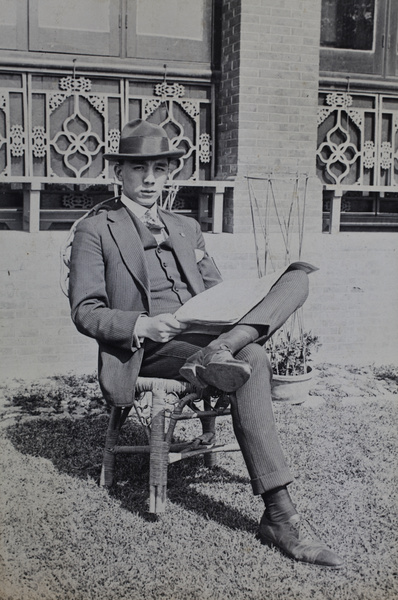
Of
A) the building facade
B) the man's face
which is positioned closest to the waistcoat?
the man's face

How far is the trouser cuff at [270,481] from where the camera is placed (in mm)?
2961

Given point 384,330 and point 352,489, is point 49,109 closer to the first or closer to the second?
point 384,330

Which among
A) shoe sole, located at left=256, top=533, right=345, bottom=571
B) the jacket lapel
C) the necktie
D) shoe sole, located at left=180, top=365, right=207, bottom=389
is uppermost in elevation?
the necktie

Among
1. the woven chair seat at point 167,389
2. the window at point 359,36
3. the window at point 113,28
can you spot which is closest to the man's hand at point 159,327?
the woven chair seat at point 167,389

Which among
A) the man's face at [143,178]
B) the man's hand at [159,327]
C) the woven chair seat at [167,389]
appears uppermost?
the man's face at [143,178]

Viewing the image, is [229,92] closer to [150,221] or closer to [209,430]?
[150,221]

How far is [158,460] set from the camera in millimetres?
3307

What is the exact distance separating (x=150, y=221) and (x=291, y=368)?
2108mm

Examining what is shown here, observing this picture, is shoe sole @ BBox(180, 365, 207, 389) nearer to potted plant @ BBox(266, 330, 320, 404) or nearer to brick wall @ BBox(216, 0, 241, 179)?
potted plant @ BBox(266, 330, 320, 404)

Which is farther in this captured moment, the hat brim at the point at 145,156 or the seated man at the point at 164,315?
the hat brim at the point at 145,156

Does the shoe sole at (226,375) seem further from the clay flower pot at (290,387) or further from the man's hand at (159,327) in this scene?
the clay flower pot at (290,387)

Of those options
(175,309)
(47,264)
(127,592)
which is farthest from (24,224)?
(127,592)

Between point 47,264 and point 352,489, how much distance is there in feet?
10.4

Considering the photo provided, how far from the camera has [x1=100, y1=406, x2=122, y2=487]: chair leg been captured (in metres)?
3.65
